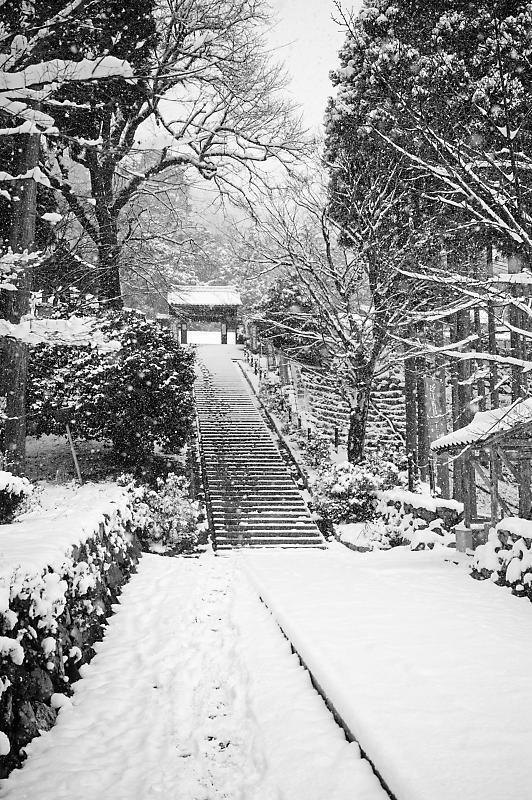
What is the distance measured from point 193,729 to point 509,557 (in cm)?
490

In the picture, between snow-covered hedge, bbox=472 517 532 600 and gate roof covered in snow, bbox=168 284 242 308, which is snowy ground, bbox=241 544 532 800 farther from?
gate roof covered in snow, bbox=168 284 242 308

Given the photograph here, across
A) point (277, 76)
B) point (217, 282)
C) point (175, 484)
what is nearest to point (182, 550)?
point (175, 484)

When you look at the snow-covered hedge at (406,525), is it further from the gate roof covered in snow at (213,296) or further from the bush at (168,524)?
the gate roof covered in snow at (213,296)

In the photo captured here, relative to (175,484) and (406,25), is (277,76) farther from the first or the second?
(175,484)

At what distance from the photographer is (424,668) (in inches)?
178

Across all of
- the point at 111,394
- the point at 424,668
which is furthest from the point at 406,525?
the point at 111,394

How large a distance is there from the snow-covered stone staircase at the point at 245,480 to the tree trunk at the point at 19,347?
4.90 meters

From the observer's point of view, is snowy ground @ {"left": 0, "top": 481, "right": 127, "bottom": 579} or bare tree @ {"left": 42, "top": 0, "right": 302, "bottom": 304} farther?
bare tree @ {"left": 42, "top": 0, "right": 302, "bottom": 304}

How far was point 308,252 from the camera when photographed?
656 inches

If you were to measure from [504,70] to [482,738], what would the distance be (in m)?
8.15

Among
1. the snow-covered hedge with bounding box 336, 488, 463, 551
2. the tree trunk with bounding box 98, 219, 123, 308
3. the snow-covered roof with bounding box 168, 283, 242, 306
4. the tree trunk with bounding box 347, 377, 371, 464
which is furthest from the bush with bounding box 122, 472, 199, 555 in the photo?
the snow-covered roof with bounding box 168, 283, 242, 306

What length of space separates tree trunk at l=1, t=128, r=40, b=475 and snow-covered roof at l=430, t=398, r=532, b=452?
28.7 ft

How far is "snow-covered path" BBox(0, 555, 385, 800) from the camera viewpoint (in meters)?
3.26

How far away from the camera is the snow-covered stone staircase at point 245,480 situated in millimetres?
13344
